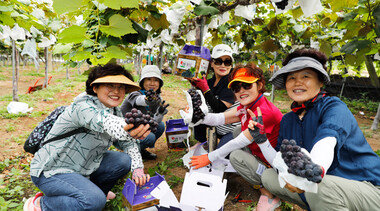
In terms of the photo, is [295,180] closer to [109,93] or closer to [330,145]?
[330,145]

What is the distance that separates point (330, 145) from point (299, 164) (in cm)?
35

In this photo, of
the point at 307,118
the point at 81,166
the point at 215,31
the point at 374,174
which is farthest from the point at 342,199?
the point at 215,31

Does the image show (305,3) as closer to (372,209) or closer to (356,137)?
(356,137)

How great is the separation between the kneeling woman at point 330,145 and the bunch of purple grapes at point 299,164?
161 mm

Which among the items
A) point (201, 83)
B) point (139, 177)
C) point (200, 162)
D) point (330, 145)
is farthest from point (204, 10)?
point (139, 177)

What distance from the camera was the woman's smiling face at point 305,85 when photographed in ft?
4.75

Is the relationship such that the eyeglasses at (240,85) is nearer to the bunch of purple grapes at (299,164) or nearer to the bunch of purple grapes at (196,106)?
Answer: the bunch of purple grapes at (196,106)

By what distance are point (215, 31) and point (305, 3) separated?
7.04 ft

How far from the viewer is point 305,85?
4.77ft

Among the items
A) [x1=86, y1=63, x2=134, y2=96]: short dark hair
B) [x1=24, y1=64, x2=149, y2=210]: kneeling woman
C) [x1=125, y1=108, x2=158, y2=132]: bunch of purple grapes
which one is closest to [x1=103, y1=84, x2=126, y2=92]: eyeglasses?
[x1=24, y1=64, x2=149, y2=210]: kneeling woman

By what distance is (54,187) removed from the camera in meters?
1.58

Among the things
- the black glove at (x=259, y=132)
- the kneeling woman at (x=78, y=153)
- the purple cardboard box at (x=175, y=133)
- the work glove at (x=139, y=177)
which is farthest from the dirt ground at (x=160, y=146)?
the kneeling woman at (x=78, y=153)

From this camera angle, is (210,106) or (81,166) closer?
(81,166)

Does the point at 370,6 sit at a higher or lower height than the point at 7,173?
higher
